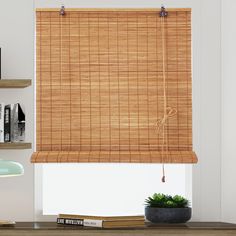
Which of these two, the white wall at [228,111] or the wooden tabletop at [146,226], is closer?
the wooden tabletop at [146,226]

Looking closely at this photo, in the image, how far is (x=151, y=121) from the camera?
13.4 ft

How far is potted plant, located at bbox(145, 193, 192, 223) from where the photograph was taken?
3.84 meters

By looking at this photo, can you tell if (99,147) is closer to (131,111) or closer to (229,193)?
(131,111)

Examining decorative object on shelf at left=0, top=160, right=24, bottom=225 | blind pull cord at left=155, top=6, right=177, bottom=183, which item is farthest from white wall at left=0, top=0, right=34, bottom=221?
blind pull cord at left=155, top=6, right=177, bottom=183

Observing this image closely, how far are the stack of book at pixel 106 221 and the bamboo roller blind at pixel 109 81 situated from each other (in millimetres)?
475

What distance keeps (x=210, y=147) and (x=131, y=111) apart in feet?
1.74

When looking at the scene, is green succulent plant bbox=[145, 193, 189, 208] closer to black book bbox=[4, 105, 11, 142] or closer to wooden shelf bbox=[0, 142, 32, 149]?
wooden shelf bbox=[0, 142, 32, 149]

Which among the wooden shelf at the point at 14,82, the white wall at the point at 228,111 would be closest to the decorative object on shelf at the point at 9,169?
the wooden shelf at the point at 14,82

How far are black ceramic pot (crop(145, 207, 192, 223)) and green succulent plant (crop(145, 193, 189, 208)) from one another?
5 centimetres

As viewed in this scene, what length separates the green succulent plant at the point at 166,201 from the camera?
3.89 m

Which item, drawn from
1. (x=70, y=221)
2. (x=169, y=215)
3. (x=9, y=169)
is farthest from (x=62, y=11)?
(x=169, y=215)

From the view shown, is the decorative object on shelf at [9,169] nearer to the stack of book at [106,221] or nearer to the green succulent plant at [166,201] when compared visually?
the stack of book at [106,221]

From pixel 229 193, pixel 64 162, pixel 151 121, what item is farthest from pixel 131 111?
pixel 229 193

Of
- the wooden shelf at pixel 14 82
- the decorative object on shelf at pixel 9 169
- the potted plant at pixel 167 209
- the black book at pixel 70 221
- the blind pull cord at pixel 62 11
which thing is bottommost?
the black book at pixel 70 221
